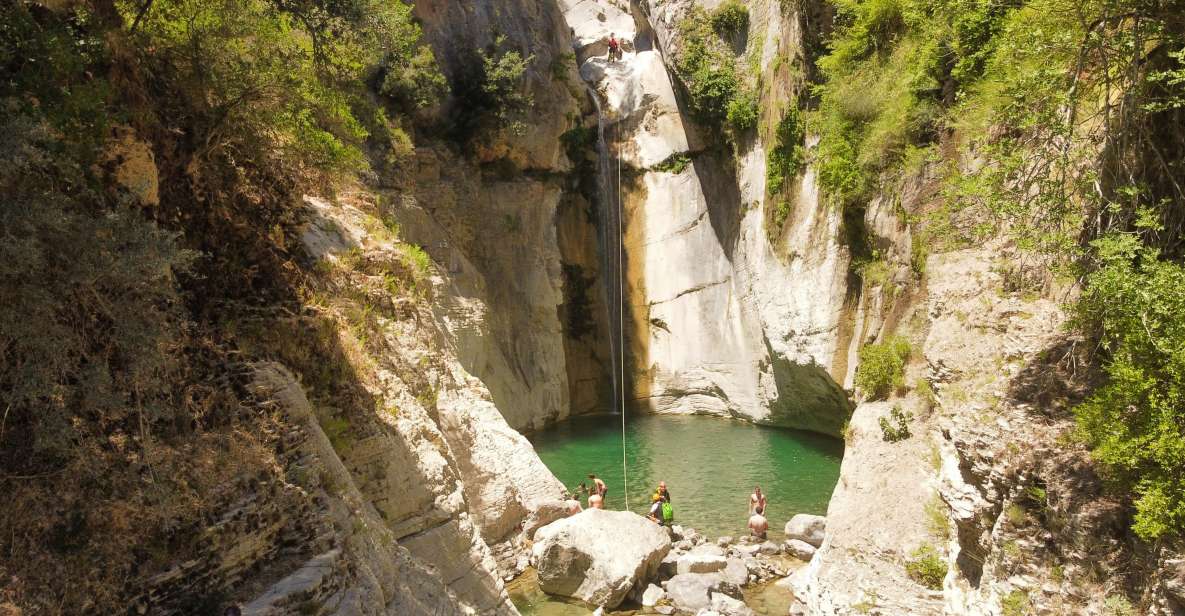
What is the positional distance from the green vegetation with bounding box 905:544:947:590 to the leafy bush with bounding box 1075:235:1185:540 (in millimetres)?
3121

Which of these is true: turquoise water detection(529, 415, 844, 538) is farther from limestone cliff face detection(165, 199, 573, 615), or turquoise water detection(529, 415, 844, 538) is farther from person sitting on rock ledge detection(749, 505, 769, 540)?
limestone cliff face detection(165, 199, 573, 615)

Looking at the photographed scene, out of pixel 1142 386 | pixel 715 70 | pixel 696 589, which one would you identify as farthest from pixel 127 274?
pixel 715 70

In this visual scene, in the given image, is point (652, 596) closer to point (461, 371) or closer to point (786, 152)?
point (461, 371)

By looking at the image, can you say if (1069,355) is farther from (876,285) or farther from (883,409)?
(876,285)

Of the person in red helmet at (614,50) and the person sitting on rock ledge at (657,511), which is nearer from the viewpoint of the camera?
the person sitting on rock ledge at (657,511)

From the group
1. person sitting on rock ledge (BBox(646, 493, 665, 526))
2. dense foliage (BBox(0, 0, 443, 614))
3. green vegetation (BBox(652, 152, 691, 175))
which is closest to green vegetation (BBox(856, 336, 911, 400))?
person sitting on rock ledge (BBox(646, 493, 665, 526))

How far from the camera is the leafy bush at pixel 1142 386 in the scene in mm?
6098

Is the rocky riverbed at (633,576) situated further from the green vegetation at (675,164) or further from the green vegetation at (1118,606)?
the green vegetation at (675,164)

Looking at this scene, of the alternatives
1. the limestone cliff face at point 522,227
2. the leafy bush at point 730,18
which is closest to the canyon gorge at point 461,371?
the limestone cliff face at point 522,227

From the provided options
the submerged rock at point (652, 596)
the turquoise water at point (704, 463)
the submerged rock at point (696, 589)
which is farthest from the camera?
the turquoise water at point (704, 463)

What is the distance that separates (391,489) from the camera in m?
8.95

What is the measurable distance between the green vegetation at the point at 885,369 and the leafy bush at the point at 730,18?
1596cm

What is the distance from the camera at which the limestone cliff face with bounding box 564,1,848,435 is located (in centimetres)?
2009

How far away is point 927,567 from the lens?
9.33 m
